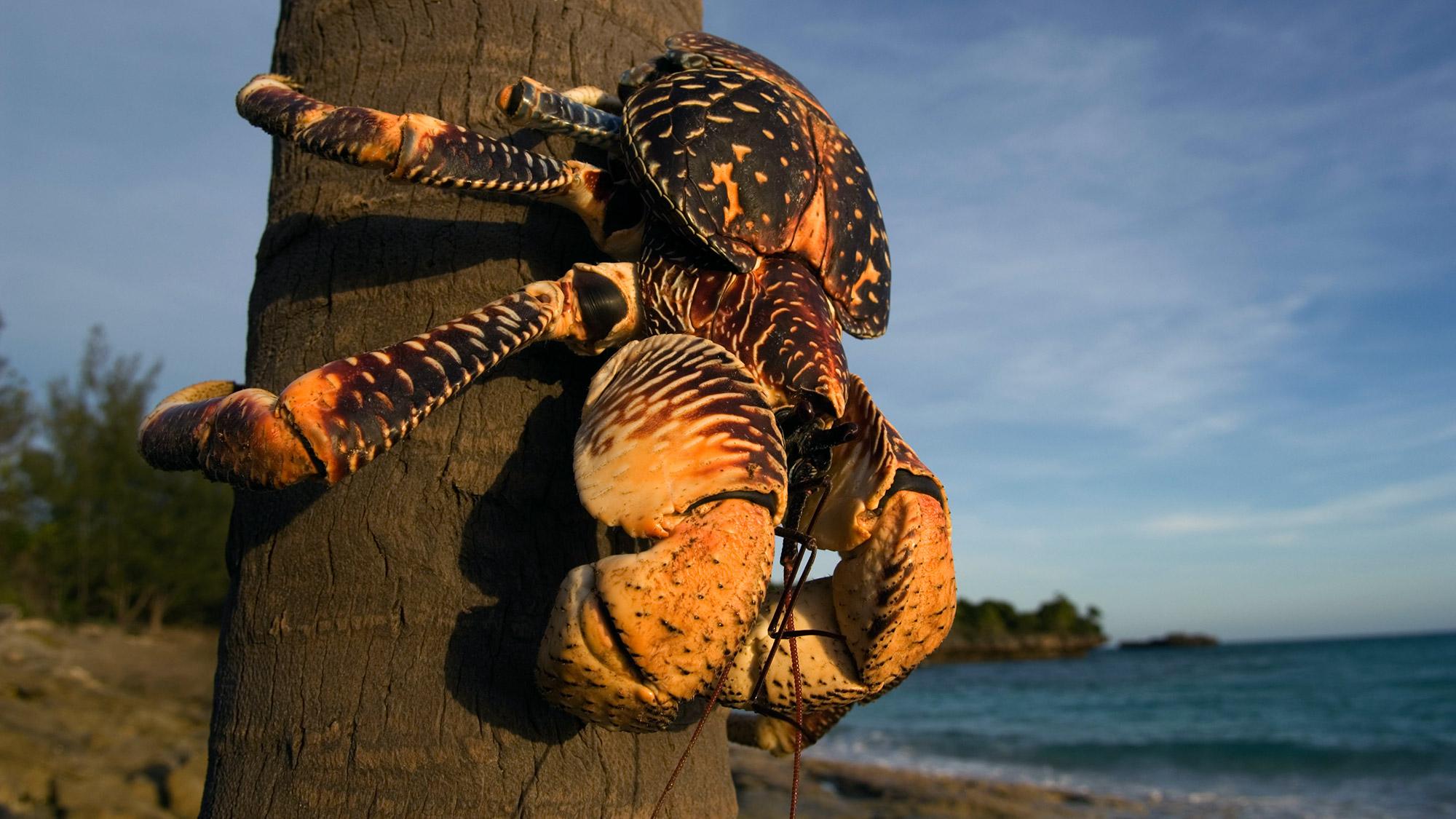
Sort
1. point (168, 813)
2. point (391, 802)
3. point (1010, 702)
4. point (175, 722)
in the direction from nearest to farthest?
1. point (391, 802)
2. point (168, 813)
3. point (175, 722)
4. point (1010, 702)

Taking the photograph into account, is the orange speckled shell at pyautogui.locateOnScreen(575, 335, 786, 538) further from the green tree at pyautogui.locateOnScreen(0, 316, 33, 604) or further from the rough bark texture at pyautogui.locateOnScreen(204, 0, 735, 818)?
Answer: the green tree at pyautogui.locateOnScreen(0, 316, 33, 604)

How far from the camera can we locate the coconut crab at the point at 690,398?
127 centimetres

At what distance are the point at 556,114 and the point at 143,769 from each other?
34.4 feet

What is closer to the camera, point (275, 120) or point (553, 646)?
point (553, 646)

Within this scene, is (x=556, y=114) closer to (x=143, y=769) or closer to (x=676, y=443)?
(x=676, y=443)

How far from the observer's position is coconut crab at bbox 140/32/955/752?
1.27m

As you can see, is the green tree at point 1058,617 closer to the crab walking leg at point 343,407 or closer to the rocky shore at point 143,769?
the rocky shore at point 143,769

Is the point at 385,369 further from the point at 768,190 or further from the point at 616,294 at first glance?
the point at 768,190

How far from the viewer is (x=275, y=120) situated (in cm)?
158

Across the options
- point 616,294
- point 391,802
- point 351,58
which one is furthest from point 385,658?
point 351,58

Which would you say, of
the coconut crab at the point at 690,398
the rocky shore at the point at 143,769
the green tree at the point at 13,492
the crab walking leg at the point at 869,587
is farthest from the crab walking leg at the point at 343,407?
the green tree at the point at 13,492

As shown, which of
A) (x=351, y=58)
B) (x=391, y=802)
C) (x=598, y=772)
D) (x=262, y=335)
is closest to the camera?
(x=391, y=802)

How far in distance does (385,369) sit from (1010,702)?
3492 centimetres

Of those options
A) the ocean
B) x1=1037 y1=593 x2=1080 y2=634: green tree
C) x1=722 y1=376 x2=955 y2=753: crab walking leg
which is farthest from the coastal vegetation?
x1=722 y1=376 x2=955 y2=753: crab walking leg
